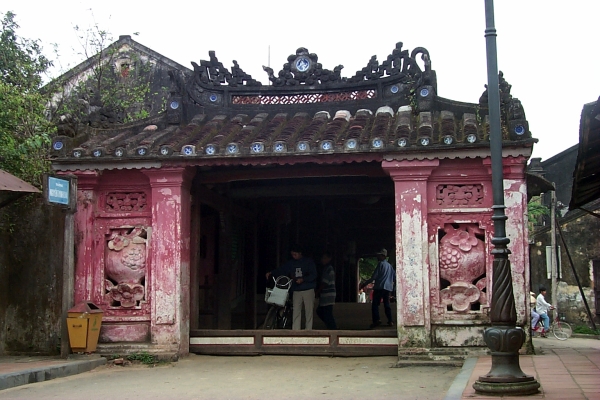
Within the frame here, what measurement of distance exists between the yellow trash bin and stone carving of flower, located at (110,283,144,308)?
532 millimetres

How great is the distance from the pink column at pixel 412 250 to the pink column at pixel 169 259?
3131mm

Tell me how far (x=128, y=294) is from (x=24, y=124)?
4.71 meters

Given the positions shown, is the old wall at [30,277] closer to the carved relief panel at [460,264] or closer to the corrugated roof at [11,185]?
the corrugated roof at [11,185]

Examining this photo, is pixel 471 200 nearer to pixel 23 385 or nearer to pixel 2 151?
pixel 23 385

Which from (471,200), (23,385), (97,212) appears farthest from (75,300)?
(471,200)

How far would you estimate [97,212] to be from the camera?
1116cm

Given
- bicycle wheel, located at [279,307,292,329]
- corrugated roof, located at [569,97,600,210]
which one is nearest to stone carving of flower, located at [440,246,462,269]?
corrugated roof, located at [569,97,600,210]

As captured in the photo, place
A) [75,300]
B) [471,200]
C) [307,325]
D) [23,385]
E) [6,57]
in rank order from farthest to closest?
[6,57] → [307,325] → [75,300] → [471,200] → [23,385]

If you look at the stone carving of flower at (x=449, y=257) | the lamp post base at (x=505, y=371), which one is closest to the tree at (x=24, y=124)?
the stone carving of flower at (x=449, y=257)

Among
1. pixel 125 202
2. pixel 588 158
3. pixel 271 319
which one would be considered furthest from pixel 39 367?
pixel 588 158

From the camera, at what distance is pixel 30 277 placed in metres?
11.1

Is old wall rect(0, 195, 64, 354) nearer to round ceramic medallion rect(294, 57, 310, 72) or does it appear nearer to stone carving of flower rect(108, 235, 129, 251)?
stone carving of flower rect(108, 235, 129, 251)

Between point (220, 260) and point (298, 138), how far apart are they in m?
4.64

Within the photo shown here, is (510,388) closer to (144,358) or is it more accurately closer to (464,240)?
(464,240)
